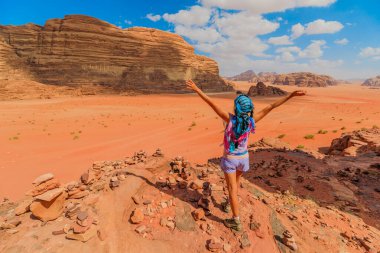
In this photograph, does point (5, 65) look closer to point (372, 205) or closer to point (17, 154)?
point (17, 154)

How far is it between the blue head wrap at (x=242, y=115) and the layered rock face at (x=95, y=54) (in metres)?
46.9

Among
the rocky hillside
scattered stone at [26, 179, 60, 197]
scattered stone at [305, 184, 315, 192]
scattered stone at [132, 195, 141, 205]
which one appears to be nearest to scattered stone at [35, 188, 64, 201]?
the rocky hillside

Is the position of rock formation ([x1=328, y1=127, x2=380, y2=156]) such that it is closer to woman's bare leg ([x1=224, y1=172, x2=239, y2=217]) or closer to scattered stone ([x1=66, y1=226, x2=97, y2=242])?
woman's bare leg ([x1=224, y1=172, x2=239, y2=217])

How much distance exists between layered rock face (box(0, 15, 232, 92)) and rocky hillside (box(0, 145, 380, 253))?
45.5 metres

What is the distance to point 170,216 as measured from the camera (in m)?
3.81

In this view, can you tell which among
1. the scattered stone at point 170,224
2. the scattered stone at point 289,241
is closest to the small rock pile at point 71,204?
Result: the scattered stone at point 170,224

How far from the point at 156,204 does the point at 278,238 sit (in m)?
2.05

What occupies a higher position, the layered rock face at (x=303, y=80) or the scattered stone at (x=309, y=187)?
the layered rock face at (x=303, y=80)

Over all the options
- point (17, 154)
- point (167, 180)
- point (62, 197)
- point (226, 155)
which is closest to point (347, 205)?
point (226, 155)

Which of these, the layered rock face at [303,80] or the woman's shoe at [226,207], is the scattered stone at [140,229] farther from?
the layered rock face at [303,80]

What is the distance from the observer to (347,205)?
5.21 meters

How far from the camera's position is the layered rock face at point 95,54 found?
45.1m

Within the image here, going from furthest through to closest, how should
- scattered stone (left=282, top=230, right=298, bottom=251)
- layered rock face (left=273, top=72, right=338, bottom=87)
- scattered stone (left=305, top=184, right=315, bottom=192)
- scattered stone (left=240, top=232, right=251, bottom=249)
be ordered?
layered rock face (left=273, top=72, right=338, bottom=87)
scattered stone (left=305, top=184, right=315, bottom=192)
scattered stone (left=282, top=230, right=298, bottom=251)
scattered stone (left=240, top=232, right=251, bottom=249)

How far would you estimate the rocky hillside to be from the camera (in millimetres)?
3250
